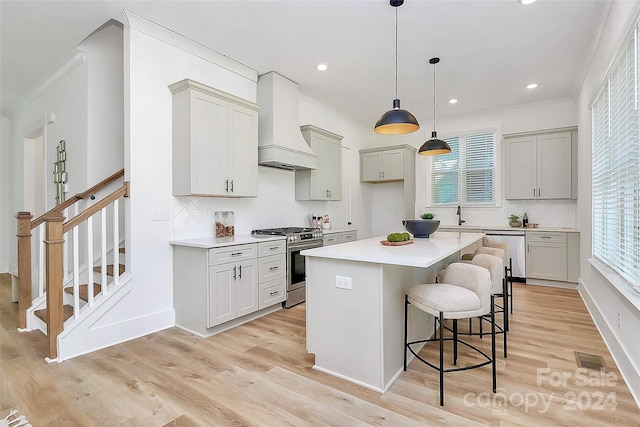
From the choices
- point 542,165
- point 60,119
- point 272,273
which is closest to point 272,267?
point 272,273

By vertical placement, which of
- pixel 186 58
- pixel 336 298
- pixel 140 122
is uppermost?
pixel 186 58

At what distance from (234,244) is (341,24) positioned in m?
2.40

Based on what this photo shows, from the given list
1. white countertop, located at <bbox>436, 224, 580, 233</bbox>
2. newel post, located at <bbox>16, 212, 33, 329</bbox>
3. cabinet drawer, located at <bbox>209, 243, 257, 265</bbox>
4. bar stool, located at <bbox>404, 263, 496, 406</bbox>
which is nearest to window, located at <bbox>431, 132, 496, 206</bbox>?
white countertop, located at <bbox>436, 224, 580, 233</bbox>

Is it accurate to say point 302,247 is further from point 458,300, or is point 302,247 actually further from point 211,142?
point 458,300

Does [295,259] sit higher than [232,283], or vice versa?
[295,259]

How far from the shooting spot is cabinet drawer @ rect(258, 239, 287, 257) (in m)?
3.56

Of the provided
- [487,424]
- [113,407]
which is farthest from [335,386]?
[113,407]

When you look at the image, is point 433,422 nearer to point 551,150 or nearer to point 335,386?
point 335,386

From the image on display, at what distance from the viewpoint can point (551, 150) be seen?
16.5 ft

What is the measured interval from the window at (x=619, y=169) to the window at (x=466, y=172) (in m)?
2.37

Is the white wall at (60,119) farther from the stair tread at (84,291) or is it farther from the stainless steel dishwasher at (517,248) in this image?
the stainless steel dishwasher at (517,248)

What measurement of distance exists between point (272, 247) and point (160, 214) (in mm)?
1221

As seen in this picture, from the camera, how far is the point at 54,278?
2525mm

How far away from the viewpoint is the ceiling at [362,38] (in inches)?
113
